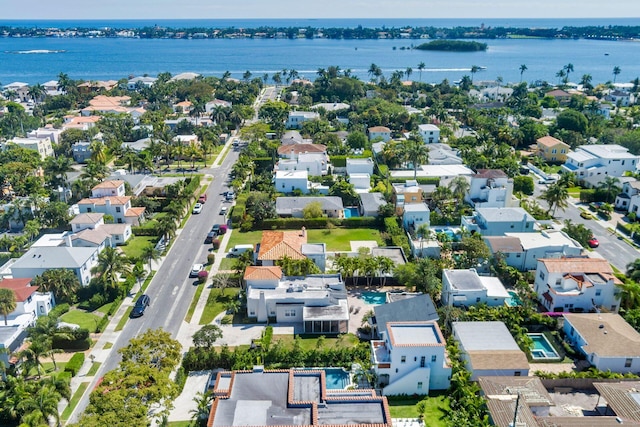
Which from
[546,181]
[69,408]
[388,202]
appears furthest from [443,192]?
[69,408]

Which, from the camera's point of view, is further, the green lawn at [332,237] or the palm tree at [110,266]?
the green lawn at [332,237]

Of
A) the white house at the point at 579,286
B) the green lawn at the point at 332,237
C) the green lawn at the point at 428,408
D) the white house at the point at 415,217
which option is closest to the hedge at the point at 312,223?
the green lawn at the point at 332,237

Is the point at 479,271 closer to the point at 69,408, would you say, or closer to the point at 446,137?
the point at 69,408

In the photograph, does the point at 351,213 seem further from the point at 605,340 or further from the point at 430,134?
the point at 430,134

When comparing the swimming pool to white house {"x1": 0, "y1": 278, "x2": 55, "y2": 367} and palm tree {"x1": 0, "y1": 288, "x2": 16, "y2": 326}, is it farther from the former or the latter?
palm tree {"x1": 0, "y1": 288, "x2": 16, "y2": 326}

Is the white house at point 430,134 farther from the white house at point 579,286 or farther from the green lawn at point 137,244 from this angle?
the green lawn at point 137,244

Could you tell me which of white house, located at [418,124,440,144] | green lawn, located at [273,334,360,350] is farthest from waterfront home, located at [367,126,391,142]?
green lawn, located at [273,334,360,350]

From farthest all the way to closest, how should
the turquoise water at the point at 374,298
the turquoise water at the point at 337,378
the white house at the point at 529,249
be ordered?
1. the white house at the point at 529,249
2. the turquoise water at the point at 374,298
3. the turquoise water at the point at 337,378

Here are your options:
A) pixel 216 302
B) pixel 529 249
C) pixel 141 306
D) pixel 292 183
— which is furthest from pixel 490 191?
pixel 141 306
